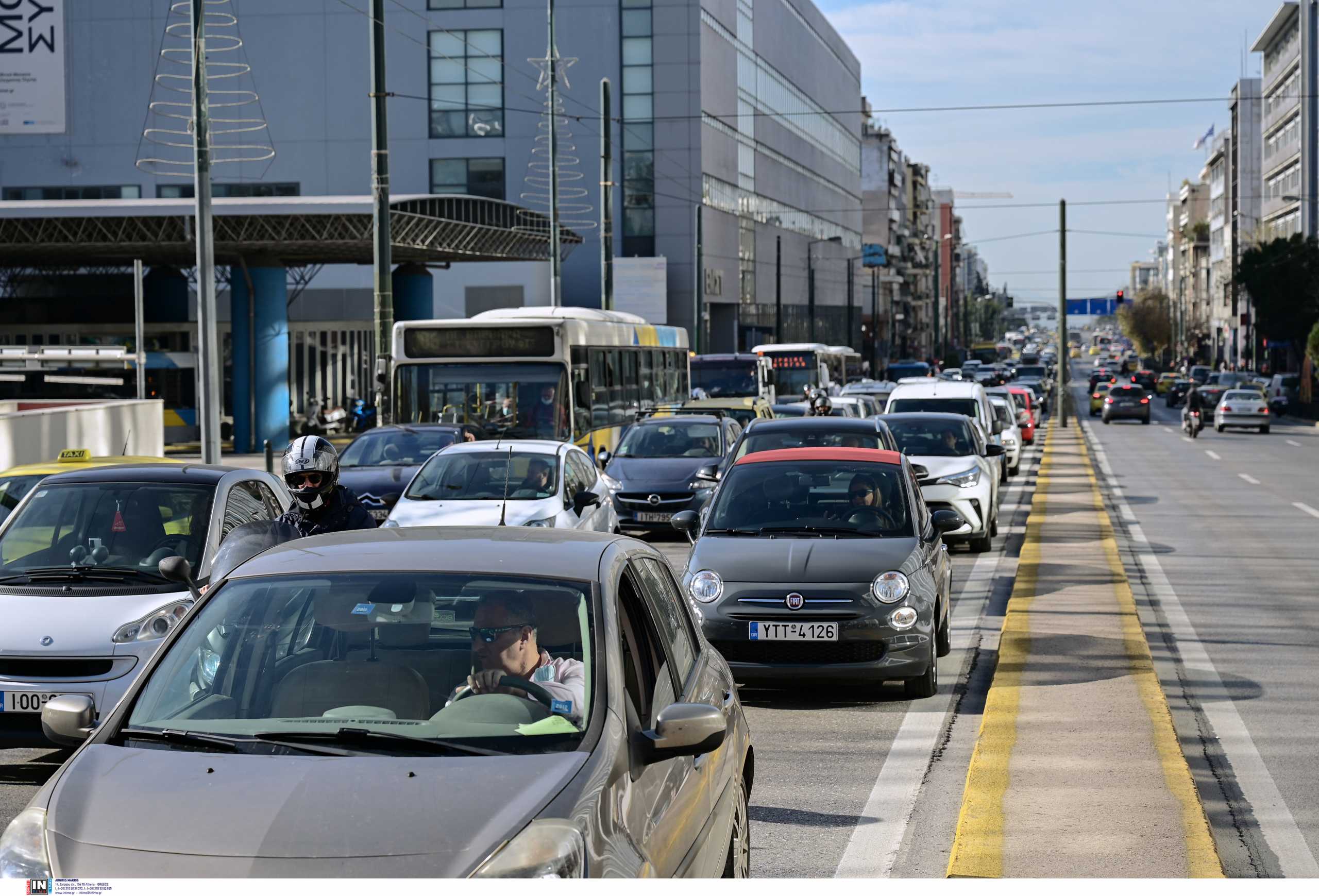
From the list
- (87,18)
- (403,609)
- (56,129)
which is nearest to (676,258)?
(87,18)

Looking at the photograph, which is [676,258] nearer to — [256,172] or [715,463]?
[256,172]

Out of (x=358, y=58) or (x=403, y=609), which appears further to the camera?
(x=358, y=58)

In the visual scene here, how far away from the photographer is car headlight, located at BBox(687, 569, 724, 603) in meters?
10.2

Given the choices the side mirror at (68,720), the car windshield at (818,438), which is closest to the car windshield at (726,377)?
the car windshield at (818,438)

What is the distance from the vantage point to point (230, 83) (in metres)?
67.8

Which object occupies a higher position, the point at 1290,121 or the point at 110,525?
the point at 1290,121

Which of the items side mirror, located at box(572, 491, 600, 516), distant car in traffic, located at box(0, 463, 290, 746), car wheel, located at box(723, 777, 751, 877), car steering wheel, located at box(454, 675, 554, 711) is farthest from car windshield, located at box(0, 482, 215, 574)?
side mirror, located at box(572, 491, 600, 516)

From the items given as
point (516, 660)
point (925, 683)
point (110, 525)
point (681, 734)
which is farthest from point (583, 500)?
point (681, 734)

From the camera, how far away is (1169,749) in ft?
25.7

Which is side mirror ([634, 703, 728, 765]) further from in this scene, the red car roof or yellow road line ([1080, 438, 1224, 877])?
the red car roof

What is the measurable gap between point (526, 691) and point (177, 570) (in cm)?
389

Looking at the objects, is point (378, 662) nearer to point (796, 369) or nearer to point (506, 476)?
point (506, 476)

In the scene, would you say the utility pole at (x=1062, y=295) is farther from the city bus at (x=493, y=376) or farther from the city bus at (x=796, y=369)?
the city bus at (x=493, y=376)
